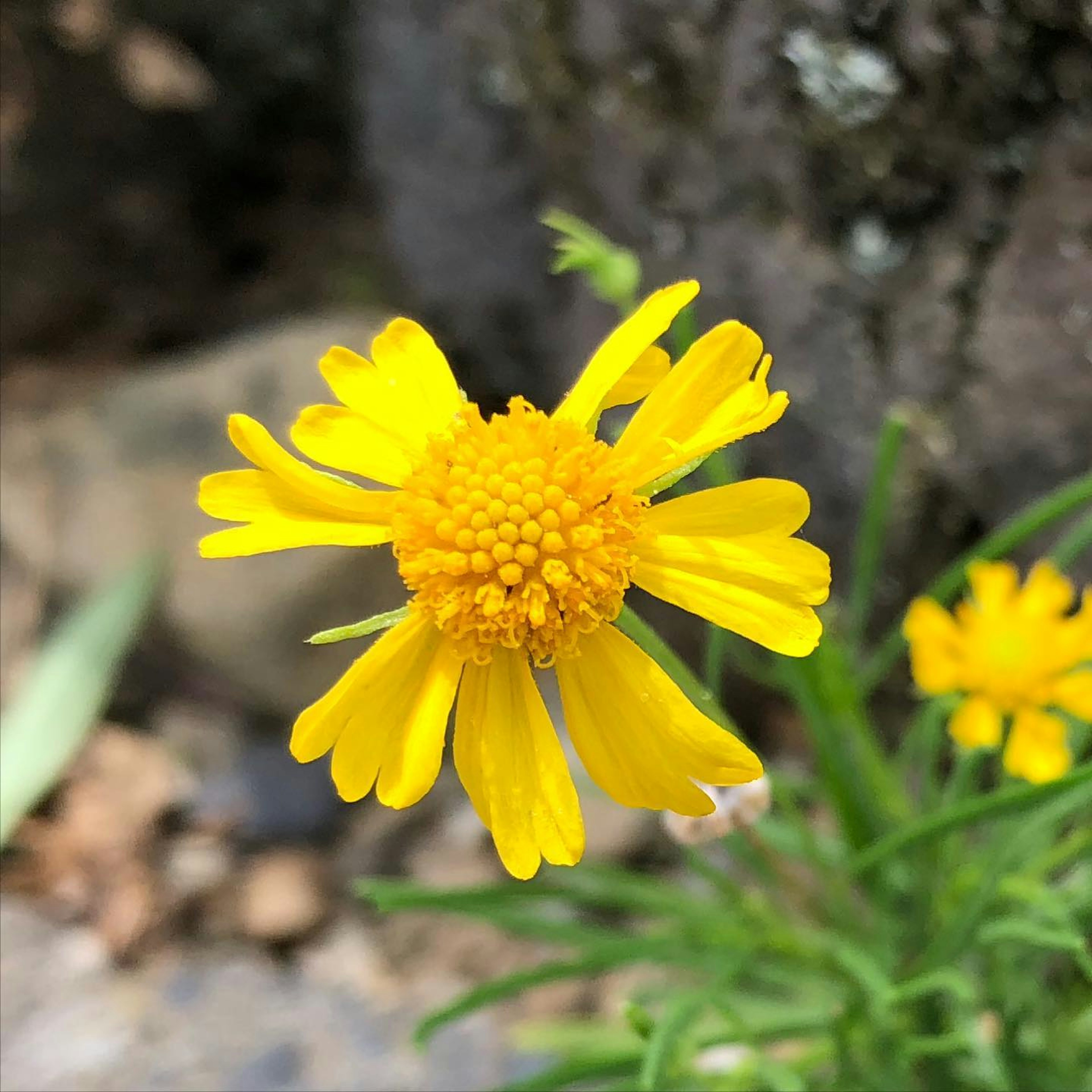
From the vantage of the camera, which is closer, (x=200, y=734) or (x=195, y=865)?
(x=195, y=865)

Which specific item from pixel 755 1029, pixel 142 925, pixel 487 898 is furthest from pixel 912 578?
pixel 142 925

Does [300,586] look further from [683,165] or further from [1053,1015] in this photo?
[1053,1015]

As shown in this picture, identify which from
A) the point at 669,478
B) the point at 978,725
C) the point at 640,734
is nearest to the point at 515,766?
the point at 640,734

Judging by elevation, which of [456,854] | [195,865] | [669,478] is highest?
[669,478]

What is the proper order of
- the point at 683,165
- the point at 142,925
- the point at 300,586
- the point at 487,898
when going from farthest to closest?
the point at 300,586 → the point at 142,925 → the point at 683,165 → the point at 487,898

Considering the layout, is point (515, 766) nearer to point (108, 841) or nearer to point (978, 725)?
point (978, 725)

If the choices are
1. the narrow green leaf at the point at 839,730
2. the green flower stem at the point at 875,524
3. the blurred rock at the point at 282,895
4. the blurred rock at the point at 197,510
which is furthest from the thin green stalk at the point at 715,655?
the blurred rock at the point at 282,895

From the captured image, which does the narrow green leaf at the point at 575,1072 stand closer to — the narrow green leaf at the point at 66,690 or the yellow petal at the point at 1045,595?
the yellow petal at the point at 1045,595
